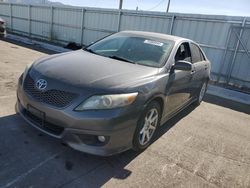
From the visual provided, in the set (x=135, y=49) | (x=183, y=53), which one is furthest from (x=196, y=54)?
(x=135, y=49)

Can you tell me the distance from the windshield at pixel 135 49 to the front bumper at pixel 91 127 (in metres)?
1.22

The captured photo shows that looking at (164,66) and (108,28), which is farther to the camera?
(108,28)

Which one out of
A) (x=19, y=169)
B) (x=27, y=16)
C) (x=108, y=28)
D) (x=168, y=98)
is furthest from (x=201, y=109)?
(x=27, y=16)

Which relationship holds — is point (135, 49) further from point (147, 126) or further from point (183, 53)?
point (147, 126)

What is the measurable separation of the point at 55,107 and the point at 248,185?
2581 millimetres

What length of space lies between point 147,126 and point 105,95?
0.94m

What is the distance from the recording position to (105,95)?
297 cm

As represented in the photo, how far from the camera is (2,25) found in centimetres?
1366

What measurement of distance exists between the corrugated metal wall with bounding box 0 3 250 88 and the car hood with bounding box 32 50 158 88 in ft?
22.9

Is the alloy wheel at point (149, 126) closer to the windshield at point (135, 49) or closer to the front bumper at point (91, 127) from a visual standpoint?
the front bumper at point (91, 127)

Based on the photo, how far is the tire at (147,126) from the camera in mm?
3371

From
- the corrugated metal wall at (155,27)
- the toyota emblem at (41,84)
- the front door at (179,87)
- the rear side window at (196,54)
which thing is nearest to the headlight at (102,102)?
the toyota emblem at (41,84)

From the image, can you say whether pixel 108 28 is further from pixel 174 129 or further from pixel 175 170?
pixel 175 170

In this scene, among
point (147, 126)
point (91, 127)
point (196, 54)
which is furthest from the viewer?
point (196, 54)
